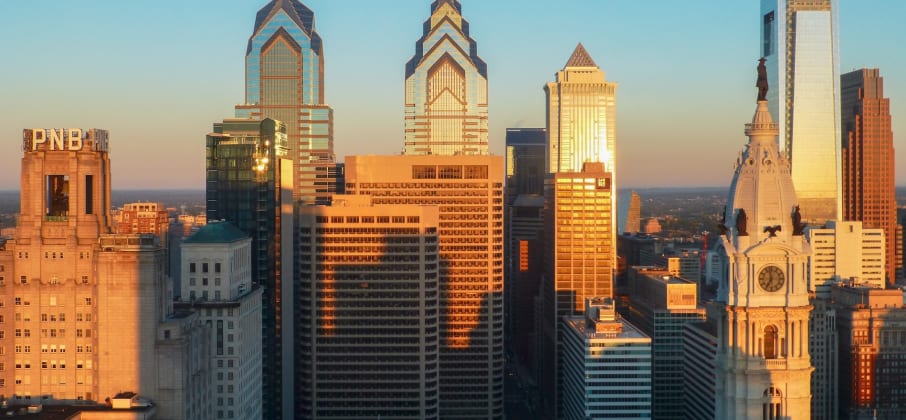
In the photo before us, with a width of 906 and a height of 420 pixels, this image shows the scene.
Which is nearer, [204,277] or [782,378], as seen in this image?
[782,378]

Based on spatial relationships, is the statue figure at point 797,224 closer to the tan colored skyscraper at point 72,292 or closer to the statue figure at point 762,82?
the statue figure at point 762,82

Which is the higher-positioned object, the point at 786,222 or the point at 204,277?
the point at 786,222

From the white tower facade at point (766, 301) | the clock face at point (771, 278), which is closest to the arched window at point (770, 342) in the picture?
the white tower facade at point (766, 301)

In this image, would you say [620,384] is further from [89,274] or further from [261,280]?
[89,274]

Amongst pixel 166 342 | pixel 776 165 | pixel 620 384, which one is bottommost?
pixel 620 384

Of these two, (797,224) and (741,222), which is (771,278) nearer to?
(797,224)

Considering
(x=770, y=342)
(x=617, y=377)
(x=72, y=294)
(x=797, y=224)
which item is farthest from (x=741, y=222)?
(x=617, y=377)

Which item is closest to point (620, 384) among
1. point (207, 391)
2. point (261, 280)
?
point (261, 280)
